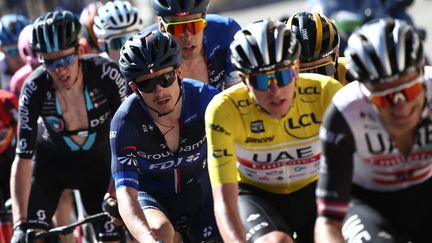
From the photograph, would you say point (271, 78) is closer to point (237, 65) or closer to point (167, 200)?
point (237, 65)

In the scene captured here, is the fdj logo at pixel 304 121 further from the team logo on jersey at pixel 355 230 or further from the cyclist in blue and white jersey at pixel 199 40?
the cyclist in blue and white jersey at pixel 199 40

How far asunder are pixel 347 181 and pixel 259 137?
1.11m

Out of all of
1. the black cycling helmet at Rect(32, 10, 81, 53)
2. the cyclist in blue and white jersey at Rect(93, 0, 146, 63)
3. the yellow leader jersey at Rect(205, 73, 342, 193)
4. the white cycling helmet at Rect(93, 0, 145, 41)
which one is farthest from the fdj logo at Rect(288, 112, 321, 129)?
the white cycling helmet at Rect(93, 0, 145, 41)

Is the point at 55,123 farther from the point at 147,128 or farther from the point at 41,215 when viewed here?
the point at 147,128

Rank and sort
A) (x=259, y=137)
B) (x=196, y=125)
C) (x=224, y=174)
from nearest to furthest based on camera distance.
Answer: (x=224, y=174) < (x=259, y=137) < (x=196, y=125)

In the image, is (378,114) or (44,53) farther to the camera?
(44,53)

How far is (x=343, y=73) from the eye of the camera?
28.0ft

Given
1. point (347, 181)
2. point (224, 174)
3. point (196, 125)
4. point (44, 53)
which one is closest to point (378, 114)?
point (347, 181)

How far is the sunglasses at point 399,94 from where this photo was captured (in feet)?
19.1

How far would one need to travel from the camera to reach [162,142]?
25.9 ft

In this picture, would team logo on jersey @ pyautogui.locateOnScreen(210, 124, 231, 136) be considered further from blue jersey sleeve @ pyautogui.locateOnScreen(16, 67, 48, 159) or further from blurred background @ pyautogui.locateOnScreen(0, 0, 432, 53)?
blurred background @ pyautogui.locateOnScreen(0, 0, 432, 53)

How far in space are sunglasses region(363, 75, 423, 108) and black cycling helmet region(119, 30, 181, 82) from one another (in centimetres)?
219

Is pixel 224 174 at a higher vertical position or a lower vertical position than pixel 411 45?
lower

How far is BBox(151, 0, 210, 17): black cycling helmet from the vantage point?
9031 millimetres
